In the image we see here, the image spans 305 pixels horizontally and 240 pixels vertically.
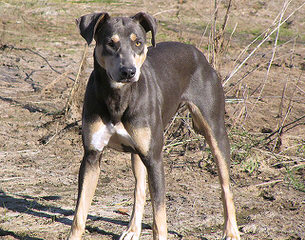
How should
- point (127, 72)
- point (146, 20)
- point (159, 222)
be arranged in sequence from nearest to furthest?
point (127, 72), point (159, 222), point (146, 20)

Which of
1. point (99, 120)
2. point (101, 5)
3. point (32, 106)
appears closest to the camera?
point (99, 120)

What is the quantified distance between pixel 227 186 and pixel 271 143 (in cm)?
190

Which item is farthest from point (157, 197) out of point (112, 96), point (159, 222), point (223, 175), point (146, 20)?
point (146, 20)

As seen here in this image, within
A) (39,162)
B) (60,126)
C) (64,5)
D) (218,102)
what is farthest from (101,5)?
(218,102)

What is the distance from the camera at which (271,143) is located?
21.8 ft

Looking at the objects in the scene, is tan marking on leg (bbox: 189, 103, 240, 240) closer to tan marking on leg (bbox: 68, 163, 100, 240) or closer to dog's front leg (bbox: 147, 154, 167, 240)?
dog's front leg (bbox: 147, 154, 167, 240)

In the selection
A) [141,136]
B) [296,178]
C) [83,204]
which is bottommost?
[83,204]

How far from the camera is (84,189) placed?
424 cm

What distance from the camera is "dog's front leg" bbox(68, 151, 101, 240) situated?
423 cm

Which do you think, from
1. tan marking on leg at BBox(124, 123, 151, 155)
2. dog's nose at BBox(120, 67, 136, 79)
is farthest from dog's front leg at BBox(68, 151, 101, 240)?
dog's nose at BBox(120, 67, 136, 79)

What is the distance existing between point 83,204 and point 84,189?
0.12 metres

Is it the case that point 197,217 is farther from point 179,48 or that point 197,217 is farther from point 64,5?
point 64,5

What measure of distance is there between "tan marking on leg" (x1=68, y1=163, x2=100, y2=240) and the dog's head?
730 millimetres

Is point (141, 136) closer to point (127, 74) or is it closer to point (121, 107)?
point (121, 107)
